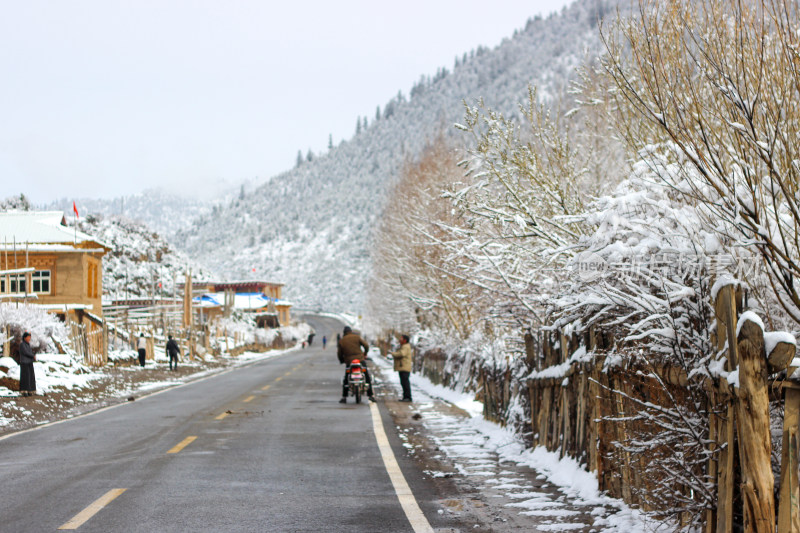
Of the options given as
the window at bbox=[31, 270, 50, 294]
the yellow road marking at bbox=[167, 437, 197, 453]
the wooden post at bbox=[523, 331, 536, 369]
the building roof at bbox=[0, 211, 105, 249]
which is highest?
the building roof at bbox=[0, 211, 105, 249]

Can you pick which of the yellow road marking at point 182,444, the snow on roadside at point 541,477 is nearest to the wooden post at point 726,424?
the snow on roadside at point 541,477

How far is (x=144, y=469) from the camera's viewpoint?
32.8ft

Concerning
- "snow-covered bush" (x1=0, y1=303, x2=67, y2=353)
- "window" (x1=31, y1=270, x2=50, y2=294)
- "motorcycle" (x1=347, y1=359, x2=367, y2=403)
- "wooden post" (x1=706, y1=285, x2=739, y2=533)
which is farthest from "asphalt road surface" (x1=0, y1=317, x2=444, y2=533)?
"window" (x1=31, y1=270, x2=50, y2=294)

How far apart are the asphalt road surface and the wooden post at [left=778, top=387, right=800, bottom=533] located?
3019 mm

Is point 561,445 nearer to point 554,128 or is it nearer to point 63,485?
point 554,128

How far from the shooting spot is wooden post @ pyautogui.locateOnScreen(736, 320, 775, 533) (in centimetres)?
508

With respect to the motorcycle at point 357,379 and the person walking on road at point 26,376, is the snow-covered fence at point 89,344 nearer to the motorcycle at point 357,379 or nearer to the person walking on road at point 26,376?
the person walking on road at point 26,376

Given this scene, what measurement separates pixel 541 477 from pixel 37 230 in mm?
43328

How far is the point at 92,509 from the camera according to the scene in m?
7.61

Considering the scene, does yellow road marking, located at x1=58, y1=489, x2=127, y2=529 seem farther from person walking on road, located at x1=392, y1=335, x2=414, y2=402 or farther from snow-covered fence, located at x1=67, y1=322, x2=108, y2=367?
snow-covered fence, located at x1=67, y1=322, x2=108, y2=367

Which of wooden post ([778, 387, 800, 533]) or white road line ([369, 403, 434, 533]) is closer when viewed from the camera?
wooden post ([778, 387, 800, 533])

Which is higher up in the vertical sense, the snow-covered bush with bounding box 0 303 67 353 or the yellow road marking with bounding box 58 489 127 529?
the snow-covered bush with bounding box 0 303 67 353

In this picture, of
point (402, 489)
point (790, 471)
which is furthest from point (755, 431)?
point (402, 489)

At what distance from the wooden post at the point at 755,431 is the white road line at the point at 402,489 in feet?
8.83
